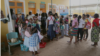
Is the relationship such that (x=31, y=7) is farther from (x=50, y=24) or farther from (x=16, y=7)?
(x=50, y=24)

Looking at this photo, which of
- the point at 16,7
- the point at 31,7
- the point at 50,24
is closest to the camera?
the point at 50,24

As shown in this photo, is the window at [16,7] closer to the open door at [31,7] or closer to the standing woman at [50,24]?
the open door at [31,7]

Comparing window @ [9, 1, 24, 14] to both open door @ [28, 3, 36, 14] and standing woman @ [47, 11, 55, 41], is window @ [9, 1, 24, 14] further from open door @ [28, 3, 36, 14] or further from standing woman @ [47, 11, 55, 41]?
standing woman @ [47, 11, 55, 41]

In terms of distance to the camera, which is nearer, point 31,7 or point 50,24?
point 50,24

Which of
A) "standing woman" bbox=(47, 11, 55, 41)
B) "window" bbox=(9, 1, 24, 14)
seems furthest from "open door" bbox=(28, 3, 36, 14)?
"standing woman" bbox=(47, 11, 55, 41)

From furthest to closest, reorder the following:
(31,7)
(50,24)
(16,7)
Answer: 1. (31,7)
2. (16,7)
3. (50,24)

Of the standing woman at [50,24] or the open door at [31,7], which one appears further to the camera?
the open door at [31,7]

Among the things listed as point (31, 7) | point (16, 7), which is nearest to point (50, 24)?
point (31, 7)

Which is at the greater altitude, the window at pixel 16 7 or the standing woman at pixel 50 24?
the window at pixel 16 7

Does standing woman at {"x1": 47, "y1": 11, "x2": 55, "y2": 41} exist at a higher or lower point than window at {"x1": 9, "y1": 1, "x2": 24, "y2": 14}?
lower

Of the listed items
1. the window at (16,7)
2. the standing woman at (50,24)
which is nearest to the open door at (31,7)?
the window at (16,7)

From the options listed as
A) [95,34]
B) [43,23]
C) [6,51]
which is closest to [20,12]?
[43,23]

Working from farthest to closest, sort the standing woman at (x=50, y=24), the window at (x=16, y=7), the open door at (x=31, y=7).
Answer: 1. the open door at (x=31, y=7)
2. the window at (x=16, y=7)
3. the standing woman at (x=50, y=24)

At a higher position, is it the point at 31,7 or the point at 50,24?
the point at 31,7
